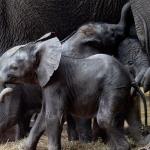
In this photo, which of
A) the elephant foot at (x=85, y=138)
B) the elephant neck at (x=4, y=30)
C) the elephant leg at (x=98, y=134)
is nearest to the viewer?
the elephant leg at (x=98, y=134)

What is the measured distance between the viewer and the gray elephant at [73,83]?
2475 mm

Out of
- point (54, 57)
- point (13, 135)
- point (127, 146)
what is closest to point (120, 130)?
point (127, 146)

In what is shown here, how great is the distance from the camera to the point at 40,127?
261 cm

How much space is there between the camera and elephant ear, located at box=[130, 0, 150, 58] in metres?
2.73

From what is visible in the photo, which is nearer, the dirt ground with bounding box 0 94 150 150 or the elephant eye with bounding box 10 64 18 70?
the elephant eye with bounding box 10 64 18 70

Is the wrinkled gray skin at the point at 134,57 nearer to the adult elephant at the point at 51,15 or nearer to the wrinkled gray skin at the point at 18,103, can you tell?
the adult elephant at the point at 51,15

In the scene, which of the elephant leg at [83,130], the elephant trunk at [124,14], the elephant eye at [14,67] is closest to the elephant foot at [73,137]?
the elephant leg at [83,130]

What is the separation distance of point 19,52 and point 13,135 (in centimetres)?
102

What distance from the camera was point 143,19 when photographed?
275cm

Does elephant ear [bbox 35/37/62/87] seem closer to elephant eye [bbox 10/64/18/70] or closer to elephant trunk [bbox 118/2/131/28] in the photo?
elephant eye [bbox 10/64/18/70]

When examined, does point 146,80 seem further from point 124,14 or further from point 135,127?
point 124,14

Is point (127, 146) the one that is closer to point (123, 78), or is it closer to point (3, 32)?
point (123, 78)

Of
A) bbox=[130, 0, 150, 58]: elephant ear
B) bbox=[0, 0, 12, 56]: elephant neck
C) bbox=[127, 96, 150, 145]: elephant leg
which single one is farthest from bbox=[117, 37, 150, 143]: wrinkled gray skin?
bbox=[0, 0, 12, 56]: elephant neck

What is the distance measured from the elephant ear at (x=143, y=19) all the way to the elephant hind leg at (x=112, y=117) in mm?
398
